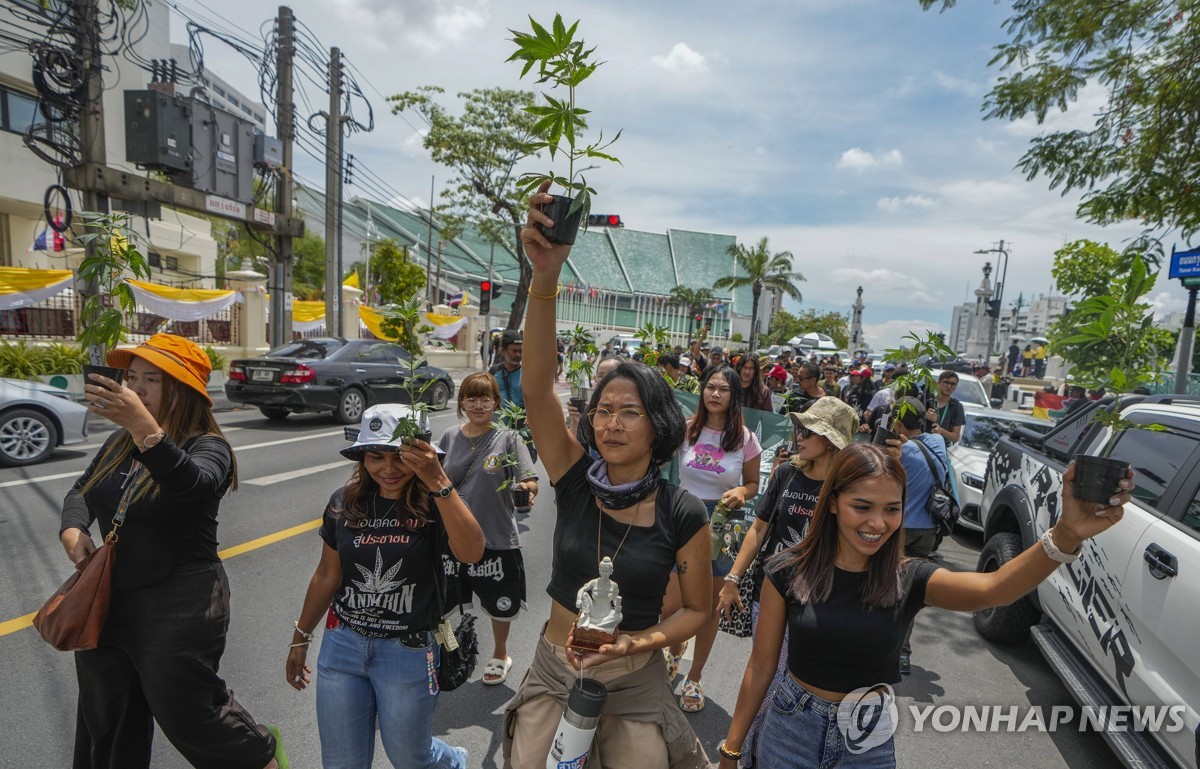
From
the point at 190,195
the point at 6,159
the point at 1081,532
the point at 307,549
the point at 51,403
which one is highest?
the point at 6,159

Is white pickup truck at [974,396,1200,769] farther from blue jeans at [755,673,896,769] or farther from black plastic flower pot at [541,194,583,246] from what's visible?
black plastic flower pot at [541,194,583,246]

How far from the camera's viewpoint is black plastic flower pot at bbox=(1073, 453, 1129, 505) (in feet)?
5.45

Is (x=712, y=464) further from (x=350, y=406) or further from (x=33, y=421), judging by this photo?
(x=350, y=406)

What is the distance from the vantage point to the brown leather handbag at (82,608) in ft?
6.52

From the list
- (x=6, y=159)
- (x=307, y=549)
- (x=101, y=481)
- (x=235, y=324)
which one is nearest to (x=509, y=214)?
(x=235, y=324)

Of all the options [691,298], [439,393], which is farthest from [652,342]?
[691,298]

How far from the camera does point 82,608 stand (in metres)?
2.00

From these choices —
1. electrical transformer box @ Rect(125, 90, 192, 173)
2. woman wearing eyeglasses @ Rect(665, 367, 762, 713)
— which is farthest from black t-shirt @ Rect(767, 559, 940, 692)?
electrical transformer box @ Rect(125, 90, 192, 173)

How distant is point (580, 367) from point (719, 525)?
2250 mm

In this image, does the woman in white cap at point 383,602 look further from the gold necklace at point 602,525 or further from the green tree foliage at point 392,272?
the green tree foliage at point 392,272

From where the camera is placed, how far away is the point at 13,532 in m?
5.20

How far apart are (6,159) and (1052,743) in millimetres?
25091

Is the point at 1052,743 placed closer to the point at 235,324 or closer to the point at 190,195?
the point at 190,195

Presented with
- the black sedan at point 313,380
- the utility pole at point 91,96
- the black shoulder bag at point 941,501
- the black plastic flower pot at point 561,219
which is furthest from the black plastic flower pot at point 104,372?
the utility pole at point 91,96
